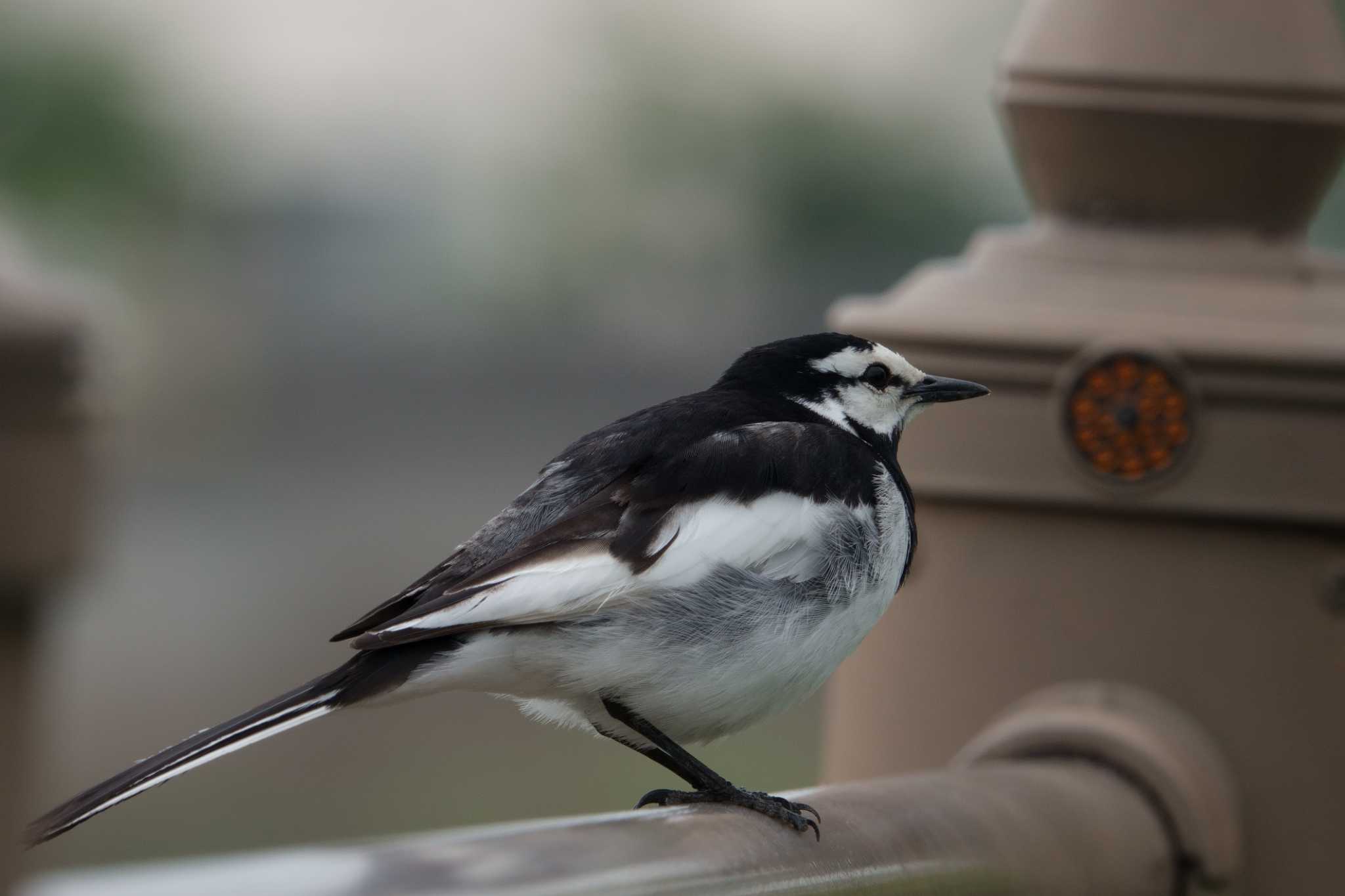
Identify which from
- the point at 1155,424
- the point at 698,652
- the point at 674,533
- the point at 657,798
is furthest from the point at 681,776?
the point at 1155,424

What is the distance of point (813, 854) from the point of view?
223cm

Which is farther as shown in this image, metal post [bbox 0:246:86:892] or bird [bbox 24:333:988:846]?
bird [bbox 24:333:988:846]

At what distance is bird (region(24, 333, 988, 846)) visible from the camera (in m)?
2.45

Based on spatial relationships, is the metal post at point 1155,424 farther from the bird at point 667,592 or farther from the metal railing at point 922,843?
the bird at point 667,592

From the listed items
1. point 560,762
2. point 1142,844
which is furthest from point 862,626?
point 560,762

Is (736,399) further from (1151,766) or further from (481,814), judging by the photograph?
(481,814)

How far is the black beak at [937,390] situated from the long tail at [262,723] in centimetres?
111

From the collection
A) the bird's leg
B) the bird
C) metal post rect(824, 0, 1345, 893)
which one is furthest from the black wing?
metal post rect(824, 0, 1345, 893)

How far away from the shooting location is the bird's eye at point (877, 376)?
321 cm

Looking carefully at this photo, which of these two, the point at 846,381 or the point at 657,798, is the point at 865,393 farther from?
the point at 657,798

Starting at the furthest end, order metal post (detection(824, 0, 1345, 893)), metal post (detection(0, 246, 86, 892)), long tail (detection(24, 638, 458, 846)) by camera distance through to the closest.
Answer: metal post (detection(824, 0, 1345, 893)), long tail (detection(24, 638, 458, 846)), metal post (detection(0, 246, 86, 892))

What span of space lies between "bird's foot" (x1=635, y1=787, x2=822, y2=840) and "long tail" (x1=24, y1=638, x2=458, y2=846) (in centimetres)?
43

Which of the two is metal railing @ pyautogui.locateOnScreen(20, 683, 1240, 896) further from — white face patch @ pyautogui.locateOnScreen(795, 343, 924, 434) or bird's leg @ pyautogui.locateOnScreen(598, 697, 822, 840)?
white face patch @ pyautogui.locateOnScreen(795, 343, 924, 434)

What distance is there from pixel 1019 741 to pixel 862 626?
2.62 ft
